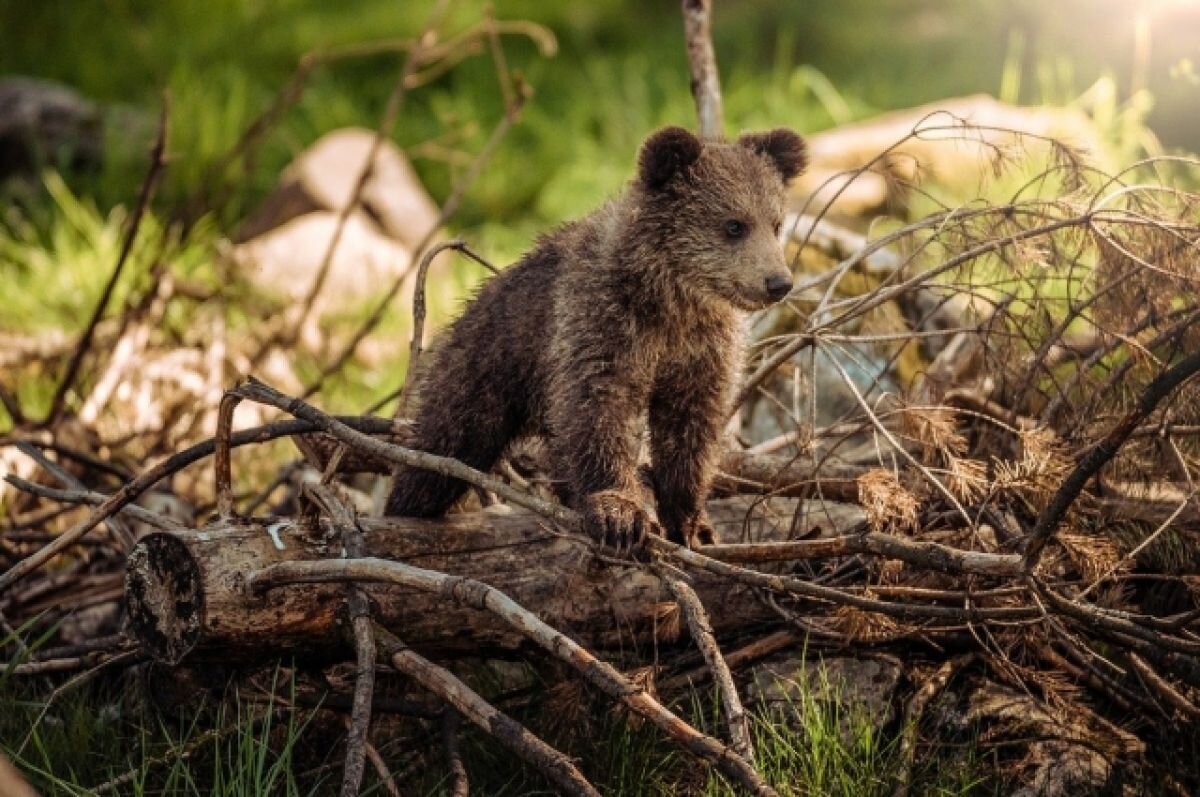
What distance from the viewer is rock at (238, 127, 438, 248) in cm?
926

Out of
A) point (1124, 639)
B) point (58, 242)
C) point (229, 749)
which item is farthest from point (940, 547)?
point (58, 242)

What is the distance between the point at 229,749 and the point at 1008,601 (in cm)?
193

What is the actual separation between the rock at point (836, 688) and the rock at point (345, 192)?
570 cm

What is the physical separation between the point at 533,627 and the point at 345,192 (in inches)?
257

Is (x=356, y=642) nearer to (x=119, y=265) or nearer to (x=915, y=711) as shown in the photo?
(x=915, y=711)

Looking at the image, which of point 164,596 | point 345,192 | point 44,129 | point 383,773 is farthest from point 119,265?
point 44,129

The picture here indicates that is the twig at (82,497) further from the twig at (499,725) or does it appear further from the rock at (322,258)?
the rock at (322,258)

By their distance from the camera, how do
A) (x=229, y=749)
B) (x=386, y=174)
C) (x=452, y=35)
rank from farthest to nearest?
(x=452, y=35)
(x=386, y=174)
(x=229, y=749)

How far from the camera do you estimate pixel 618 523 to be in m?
3.47

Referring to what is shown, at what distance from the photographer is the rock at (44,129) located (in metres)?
10.0

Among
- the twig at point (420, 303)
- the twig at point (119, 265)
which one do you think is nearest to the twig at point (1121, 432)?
the twig at point (420, 303)

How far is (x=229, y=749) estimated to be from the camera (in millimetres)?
3531

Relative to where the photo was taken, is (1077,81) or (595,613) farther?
(1077,81)

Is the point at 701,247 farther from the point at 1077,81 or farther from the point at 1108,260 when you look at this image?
the point at 1077,81
